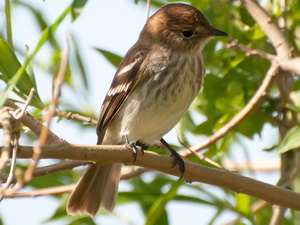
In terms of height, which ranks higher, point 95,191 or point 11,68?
point 11,68

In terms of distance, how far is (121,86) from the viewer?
4387 millimetres

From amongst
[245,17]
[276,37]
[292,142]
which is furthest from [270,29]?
[292,142]

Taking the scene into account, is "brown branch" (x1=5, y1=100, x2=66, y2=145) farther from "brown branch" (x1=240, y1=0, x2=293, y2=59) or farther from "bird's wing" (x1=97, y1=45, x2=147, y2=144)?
"brown branch" (x1=240, y1=0, x2=293, y2=59)

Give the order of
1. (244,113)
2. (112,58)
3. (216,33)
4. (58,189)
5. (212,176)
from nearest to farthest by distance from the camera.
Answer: (212,176)
(244,113)
(58,189)
(216,33)
(112,58)

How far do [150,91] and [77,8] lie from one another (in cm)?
91

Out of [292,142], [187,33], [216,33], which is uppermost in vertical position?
[216,33]

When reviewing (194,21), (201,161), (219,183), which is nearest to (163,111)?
(201,161)

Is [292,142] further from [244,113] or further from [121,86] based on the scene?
[121,86]

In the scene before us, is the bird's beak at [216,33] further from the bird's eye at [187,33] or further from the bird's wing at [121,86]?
the bird's wing at [121,86]

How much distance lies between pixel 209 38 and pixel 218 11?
21cm

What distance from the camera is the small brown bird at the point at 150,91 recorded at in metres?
4.22

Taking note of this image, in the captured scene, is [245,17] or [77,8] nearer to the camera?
[77,8]

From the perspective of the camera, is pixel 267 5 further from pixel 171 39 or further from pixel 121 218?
pixel 121 218

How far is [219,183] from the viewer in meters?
3.35
